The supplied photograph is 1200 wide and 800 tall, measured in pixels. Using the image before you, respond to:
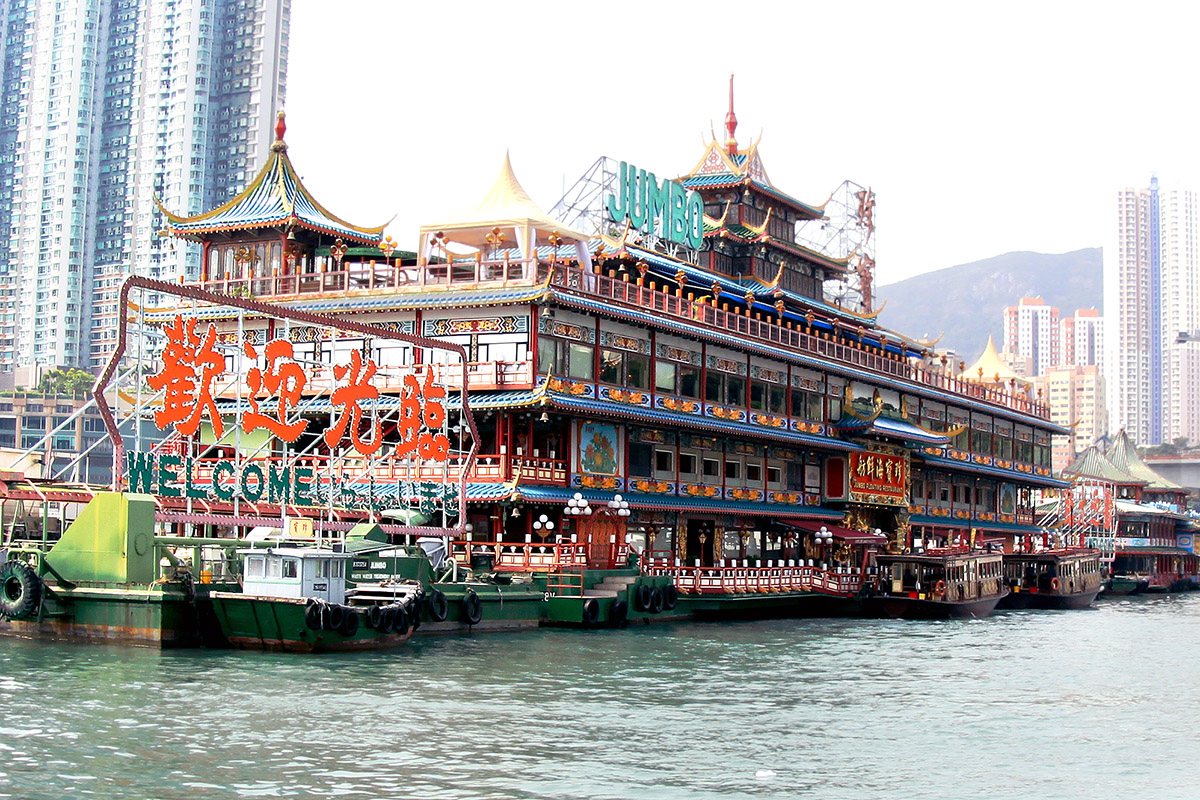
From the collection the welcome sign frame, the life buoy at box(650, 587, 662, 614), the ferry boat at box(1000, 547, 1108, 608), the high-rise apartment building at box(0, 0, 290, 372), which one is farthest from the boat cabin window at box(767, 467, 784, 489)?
the high-rise apartment building at box(0, 0, 290, 372)

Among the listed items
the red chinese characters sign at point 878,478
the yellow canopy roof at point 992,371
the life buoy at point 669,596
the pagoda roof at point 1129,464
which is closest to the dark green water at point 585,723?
the life buoy at point 669,596

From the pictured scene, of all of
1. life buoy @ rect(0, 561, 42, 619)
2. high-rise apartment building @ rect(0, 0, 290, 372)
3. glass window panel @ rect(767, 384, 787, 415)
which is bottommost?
life buoy @ rect(0, 561, 42, 619)

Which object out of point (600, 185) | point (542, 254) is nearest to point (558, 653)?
point (542, 254)

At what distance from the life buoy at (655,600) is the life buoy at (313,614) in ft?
52.1

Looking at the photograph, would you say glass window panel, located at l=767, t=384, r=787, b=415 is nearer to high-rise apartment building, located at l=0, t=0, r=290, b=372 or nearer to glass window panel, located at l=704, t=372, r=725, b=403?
glass window panel, located at l=704, t=372, r=725, b=403

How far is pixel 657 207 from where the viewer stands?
2552 inches

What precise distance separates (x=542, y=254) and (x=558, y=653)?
25.6 m

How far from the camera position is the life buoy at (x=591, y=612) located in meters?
45.2

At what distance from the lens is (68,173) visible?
410ft

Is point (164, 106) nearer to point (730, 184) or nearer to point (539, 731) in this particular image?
point (730, 184)

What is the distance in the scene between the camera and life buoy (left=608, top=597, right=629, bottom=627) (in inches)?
1815

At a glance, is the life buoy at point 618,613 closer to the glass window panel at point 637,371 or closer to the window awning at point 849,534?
the glass window panel at point 637,371

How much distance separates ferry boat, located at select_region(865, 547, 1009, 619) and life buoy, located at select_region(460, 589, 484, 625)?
69.6 ft

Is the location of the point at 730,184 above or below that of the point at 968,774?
above
